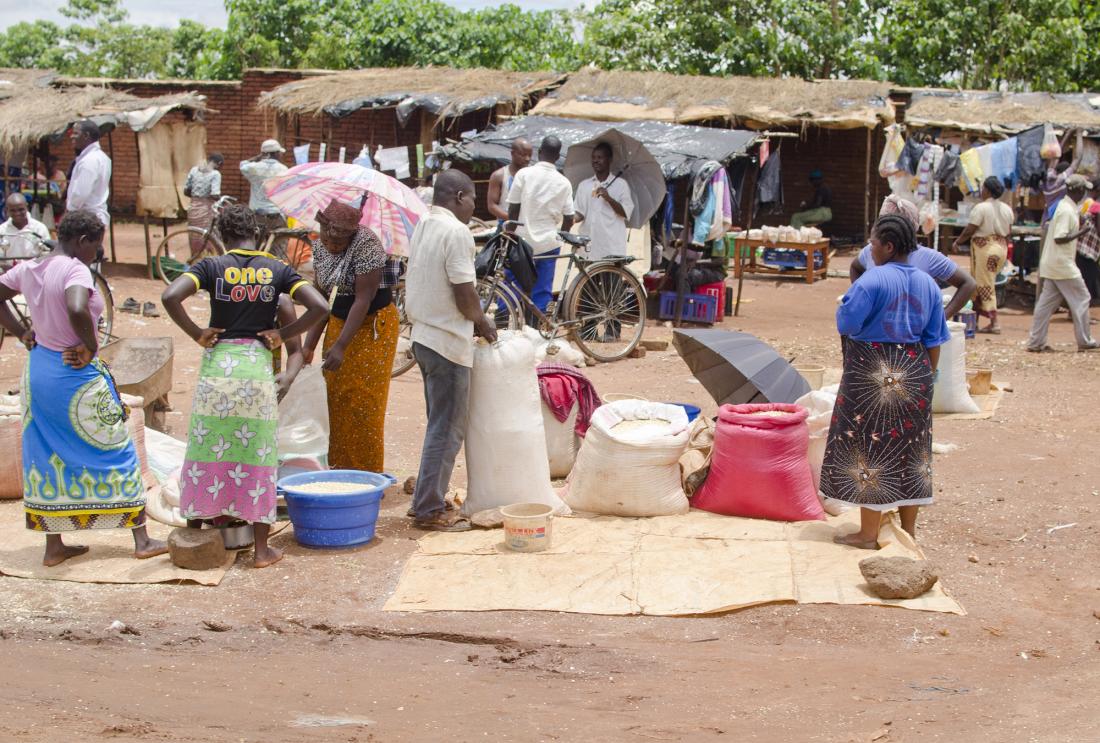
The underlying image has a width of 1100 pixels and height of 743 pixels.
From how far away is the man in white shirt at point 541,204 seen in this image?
10.2m

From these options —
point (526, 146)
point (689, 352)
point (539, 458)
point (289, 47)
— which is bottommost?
point (539, 458)

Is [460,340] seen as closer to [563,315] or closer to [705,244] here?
[563,315]

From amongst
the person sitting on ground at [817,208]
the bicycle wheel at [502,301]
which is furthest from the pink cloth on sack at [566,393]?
the person sitting on ground at [817,208]

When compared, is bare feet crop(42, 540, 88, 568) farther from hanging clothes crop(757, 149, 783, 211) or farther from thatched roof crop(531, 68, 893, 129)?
thatched roof crop(531, 68, 893, 129)

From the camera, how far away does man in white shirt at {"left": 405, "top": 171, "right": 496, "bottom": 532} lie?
227 inches

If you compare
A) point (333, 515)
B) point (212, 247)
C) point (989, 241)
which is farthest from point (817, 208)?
point (333, 515)

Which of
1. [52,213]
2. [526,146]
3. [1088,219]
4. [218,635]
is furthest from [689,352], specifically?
[52,213]

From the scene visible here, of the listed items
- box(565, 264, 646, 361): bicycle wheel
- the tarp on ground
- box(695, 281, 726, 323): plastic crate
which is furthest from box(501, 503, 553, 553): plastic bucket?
box(695, 281, 726, 323): plastic crate

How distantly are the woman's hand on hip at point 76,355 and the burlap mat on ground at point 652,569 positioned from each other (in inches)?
65.8

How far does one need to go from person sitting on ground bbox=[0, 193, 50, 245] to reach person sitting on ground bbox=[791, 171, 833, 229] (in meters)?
12.9

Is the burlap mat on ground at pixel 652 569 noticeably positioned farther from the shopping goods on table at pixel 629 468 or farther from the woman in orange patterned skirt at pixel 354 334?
the woman in orange patterned skirt at pixel 354 334

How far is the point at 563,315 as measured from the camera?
10750 mm

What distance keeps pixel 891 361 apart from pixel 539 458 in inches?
70.8

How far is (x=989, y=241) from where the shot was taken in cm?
1336
